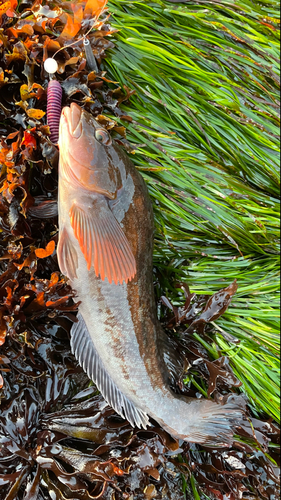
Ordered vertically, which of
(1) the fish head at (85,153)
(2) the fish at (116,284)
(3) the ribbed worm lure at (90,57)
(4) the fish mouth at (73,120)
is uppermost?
(3) the ribbed worm lure at (90,57)

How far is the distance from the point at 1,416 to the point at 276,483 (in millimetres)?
2464

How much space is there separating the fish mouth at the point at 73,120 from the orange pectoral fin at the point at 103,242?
456 millimetres

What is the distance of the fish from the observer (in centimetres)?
205

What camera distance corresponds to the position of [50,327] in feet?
8.13

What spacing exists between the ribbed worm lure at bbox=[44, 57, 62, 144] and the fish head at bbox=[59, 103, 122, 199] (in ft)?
0.45

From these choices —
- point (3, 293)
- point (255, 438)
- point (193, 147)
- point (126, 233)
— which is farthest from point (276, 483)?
point (193, 147)

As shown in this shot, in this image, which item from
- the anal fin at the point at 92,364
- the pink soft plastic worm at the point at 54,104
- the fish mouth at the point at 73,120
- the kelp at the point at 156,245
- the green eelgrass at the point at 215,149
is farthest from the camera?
the green eelgrass at the point at 215,149

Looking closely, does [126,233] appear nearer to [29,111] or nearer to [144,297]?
[144,297]

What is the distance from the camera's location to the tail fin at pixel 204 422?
239 centimetres

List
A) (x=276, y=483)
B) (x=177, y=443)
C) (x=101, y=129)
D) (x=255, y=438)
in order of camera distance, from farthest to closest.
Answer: (x=276, y=483) < (x=255, y=438) < (x=177, y=443) < (x=101, y=129)

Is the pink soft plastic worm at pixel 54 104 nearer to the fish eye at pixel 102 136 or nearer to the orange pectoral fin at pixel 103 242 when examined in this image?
the fish eye at pixel 102 136

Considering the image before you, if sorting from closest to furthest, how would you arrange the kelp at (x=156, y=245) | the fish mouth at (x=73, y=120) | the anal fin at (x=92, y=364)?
the fish mouth at (x=73, y=120) → the kelp at (x=156, y=245) → the anal fin at (x=92, y=364)

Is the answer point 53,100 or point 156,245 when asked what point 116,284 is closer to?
point 156,245

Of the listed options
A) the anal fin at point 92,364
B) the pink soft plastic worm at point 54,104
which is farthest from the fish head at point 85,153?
the anal fin at point 92,364
